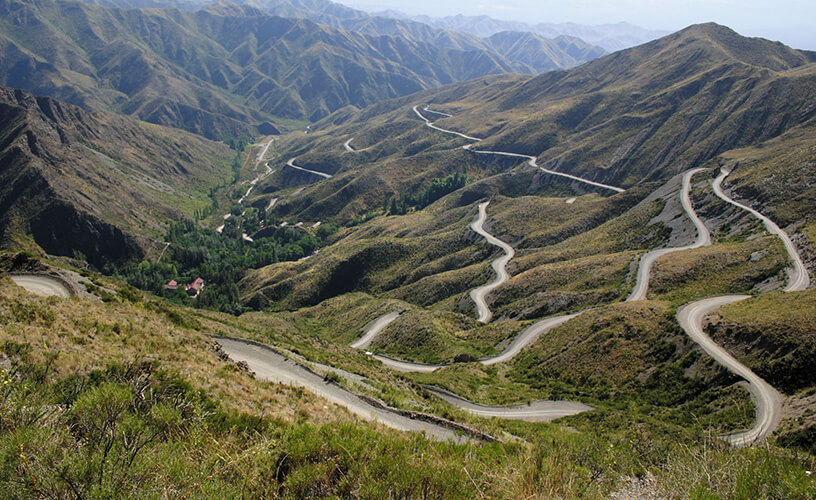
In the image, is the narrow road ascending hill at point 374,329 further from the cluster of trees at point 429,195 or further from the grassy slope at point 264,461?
the cluster of trees at point 429,195

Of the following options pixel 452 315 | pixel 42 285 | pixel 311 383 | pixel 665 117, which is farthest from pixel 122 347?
pixel 665 117

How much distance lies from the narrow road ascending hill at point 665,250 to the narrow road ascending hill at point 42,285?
54.4 m

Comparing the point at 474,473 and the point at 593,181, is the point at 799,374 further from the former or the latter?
the point at 593,181

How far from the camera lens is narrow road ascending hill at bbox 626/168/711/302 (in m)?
49.6

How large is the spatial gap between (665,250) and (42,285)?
73.9 metres

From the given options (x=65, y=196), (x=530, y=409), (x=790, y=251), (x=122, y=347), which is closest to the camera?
(x=122, y=347)

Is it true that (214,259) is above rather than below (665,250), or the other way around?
below

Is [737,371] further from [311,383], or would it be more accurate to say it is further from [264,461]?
[264,461]

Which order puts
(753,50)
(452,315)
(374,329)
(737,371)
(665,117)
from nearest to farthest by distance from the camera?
(737,371) → (452,315) → (374,329) → (665,117) → (753,50)

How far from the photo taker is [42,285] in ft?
89.2

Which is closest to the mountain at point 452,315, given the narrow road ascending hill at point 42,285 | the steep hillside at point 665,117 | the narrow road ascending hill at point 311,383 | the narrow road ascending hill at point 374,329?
the narrow road ascending hill at point 311,383

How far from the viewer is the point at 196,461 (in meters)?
7.02

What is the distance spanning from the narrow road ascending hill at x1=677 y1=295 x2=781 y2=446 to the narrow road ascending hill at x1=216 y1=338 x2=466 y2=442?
11207 millimetres

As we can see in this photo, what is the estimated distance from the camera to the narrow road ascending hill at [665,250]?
49.6 meters
